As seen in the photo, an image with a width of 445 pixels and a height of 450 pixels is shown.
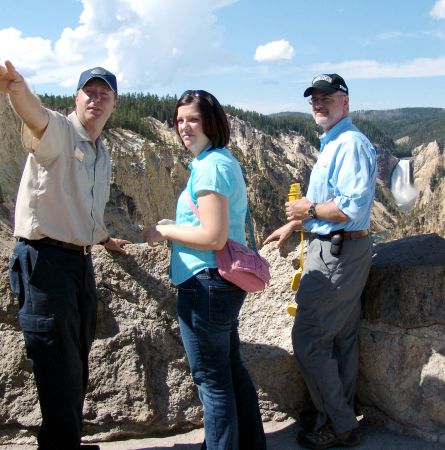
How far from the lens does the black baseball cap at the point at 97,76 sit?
8.43ft

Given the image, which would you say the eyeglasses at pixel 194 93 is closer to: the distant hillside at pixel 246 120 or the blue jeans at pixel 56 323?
the blue jeans at pixel 56 323

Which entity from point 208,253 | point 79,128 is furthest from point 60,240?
point 208,253

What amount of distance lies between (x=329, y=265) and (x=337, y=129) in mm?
733

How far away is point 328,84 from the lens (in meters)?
2.93

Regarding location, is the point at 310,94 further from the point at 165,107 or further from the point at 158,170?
the point at 165,107

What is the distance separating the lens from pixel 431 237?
3510 millimetres

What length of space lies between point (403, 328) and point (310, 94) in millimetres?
1455

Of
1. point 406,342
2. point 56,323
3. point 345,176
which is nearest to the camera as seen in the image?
point 56,323

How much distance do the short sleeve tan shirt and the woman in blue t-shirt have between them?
341mm

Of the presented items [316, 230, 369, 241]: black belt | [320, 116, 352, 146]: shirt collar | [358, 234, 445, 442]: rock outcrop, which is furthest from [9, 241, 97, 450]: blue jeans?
[358, 234, 445, 442]: rock outcrop

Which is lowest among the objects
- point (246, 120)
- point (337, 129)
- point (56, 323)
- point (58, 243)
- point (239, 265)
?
point (56, 323)

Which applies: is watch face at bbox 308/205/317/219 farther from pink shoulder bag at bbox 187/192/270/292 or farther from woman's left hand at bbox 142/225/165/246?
woman's left hand at bbox 142/225/165/246

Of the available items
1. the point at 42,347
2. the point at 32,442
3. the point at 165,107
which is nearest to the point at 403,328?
the point at 42,347

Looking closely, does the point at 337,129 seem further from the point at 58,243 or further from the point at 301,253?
the point at 58,243
